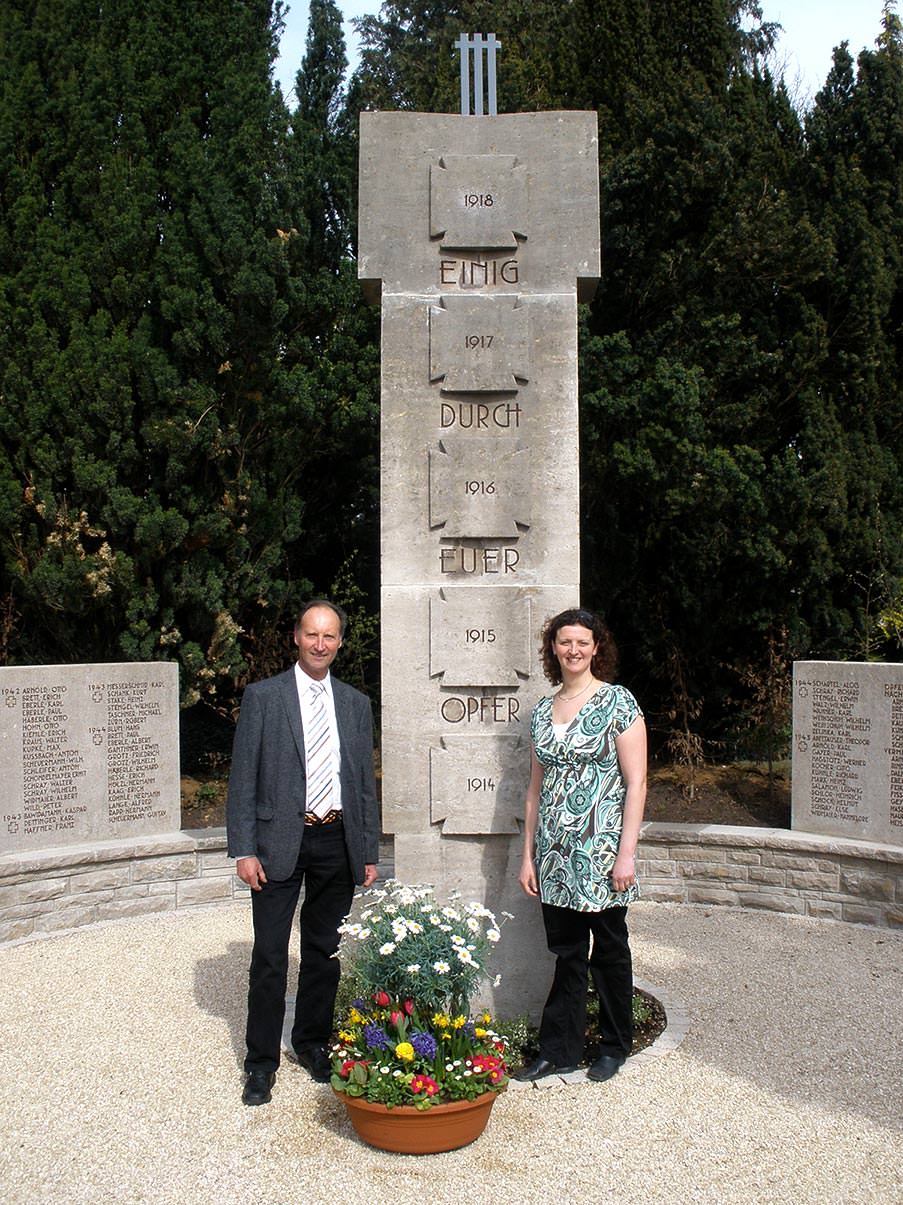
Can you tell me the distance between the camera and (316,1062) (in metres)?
4.13

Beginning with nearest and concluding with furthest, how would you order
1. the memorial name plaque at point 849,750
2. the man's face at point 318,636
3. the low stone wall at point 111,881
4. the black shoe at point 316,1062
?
1. the man's face at point 318,636
2. the black shoe at point 316,1062
3. the low stone wall at point 111,881
4. the memorial name plaque at point 849,750

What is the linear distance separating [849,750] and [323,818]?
406 cm

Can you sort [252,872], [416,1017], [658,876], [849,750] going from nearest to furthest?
1. [416,1017]
2. [252,872]
3. [849,750]
4. [658,876]

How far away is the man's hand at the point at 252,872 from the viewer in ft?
12.6

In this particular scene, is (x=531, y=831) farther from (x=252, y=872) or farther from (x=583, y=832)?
(x=252, y=872)

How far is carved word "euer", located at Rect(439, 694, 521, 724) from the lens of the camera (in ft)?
14.6

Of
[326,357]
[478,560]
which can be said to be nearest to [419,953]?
[478,560]

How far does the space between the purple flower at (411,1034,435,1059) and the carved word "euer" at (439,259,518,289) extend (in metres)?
2.89

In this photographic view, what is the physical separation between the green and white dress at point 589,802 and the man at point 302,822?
0.69 metres

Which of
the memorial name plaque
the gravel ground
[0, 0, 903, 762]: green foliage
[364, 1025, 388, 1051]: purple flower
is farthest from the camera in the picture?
[0, 0, 903, 762]: green foliage

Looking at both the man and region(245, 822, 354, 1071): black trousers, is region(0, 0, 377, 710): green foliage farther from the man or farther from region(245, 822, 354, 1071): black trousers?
region(245, 822, 354, 1071): black trousers

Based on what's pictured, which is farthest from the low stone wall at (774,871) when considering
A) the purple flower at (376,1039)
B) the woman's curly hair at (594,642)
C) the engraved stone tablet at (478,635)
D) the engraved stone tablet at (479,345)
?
the purple flower at (376,1039)

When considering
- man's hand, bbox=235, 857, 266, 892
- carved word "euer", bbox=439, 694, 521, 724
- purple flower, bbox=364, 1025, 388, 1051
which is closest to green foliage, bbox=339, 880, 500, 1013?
purple flower, bbox=364, 1025, 388, 1051

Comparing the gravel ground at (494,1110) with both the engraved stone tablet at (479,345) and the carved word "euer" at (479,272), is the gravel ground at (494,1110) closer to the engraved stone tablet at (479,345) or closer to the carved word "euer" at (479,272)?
the engraved stone tablet at (479,345)
